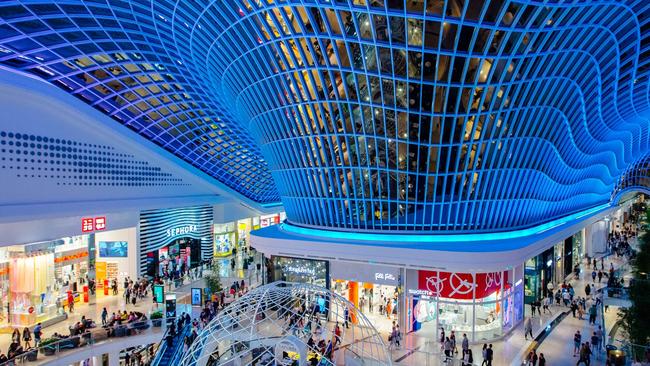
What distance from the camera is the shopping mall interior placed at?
2159 cm

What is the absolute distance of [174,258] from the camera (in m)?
45.6

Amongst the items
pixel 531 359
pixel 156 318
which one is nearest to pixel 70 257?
pixel 156 318

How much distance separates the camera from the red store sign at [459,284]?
2452 centimetres

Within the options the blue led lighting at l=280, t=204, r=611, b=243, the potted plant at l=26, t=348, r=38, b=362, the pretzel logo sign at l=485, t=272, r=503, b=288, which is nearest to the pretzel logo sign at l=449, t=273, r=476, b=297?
the pretzel logo sign at l=485, t=272, r=503, b=288

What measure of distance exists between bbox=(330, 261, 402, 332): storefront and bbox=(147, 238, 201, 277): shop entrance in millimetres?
20264

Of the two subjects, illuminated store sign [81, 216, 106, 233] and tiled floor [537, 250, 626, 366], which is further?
illuminated store sign [81, 216, 106, 233]

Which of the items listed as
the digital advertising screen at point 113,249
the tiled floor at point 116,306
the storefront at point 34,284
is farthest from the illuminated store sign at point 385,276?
the digital advertising screen at point 113,249

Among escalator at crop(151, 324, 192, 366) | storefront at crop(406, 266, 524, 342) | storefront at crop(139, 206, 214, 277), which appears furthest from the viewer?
storefront at crop(139, 206, 214, 277)

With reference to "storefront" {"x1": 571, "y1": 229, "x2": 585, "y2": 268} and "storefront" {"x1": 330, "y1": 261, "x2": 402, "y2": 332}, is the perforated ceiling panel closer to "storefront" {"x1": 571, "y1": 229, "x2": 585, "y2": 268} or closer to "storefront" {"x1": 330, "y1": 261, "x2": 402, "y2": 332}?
"storefront" {"x1": 330, "y1": 261, "x2": 402, "y2": 332}

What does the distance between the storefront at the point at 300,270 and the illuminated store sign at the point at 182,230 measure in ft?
57.3

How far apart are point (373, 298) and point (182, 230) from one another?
79.1 ft

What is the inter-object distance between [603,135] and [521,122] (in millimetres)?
19214

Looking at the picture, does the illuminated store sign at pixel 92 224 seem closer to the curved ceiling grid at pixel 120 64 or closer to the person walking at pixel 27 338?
the curved ceiling grid at pixel 120 64

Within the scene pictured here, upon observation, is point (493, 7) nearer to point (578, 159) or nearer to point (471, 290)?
point (471, 290)
